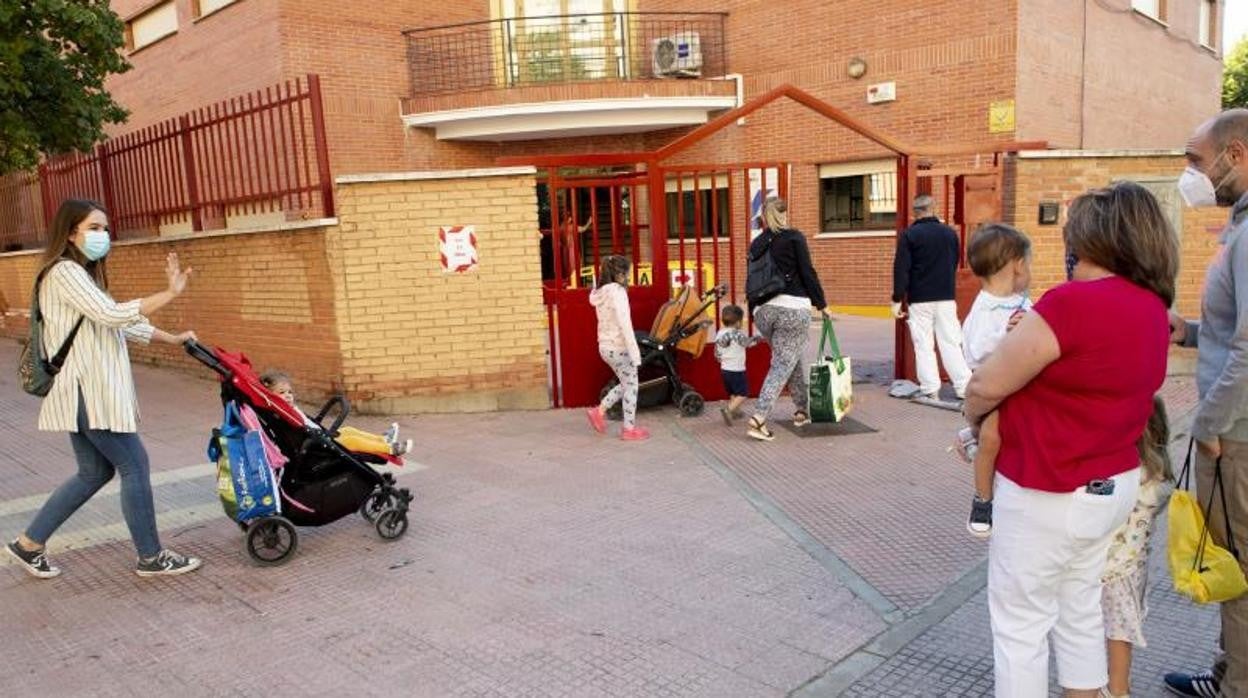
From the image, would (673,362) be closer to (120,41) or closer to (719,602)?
(719,602)

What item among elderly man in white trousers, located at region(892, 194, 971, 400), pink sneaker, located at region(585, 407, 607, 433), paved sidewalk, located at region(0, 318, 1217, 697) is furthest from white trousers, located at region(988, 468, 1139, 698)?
elderly man in white trousers, located at region(892, 194, 971, 400)

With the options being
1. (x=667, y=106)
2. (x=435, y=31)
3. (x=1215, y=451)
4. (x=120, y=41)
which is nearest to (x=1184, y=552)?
(x=1215, y=451)

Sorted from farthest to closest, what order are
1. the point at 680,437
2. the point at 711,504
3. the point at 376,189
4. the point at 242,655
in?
1. the point at 376,189
2. the point at 680,437
3. the point at 711,504
4. the point at 242,655

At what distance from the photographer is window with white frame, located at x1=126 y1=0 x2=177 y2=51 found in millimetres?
17703

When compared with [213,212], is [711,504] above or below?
below

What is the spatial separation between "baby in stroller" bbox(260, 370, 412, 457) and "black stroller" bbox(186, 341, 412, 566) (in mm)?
48

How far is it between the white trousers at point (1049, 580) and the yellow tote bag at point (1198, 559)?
351 millimetres

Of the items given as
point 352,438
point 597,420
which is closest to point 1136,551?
point 352,438

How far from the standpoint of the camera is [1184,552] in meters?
2.83

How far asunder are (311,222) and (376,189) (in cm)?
65

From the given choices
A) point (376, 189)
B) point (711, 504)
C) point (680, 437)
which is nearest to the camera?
point (711, 504)

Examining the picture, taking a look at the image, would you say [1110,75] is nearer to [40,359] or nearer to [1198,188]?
[1198,188]

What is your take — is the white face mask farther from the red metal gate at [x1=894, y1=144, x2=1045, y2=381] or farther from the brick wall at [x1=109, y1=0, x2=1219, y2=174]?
the brick wall at [x1=109, y1=0, x2=1219, y2=174]

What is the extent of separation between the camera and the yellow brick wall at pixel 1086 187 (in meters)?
8.62
